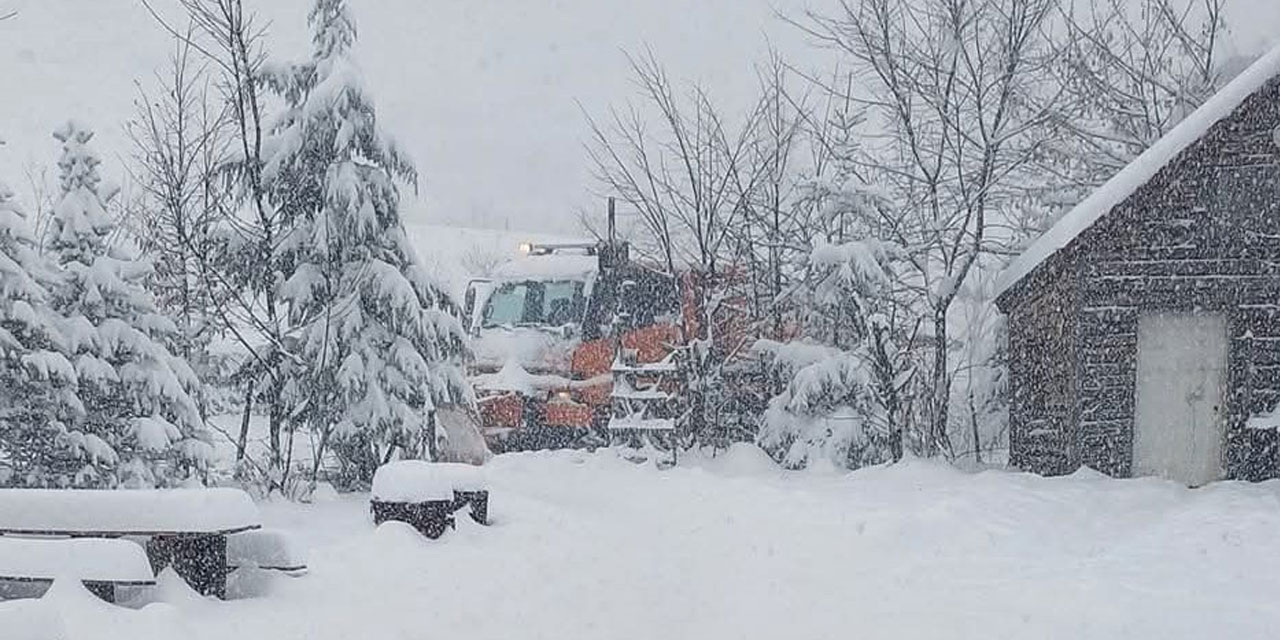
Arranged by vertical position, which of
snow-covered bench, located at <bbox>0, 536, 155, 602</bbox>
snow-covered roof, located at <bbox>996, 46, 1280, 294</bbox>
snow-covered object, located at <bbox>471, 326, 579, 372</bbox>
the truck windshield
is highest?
snow-covered roof, located at <bbox>996, 46, 1280, 294</bbox>

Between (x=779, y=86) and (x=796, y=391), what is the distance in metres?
6.68

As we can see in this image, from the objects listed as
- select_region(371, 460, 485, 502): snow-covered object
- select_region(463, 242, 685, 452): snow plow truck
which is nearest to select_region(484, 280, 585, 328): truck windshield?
select_region(463, 242, 685, 452): snow plow truck

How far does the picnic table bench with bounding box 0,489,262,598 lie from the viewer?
4.55 m

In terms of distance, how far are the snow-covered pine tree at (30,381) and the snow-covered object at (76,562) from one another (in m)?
9.70

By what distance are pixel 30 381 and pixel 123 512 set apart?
389 inches

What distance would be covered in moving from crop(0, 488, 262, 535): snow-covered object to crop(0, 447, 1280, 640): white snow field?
0.98 feet

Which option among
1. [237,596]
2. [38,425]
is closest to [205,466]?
[38,425]

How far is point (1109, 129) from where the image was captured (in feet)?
68.9

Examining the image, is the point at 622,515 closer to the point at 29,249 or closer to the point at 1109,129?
the point at 29,249

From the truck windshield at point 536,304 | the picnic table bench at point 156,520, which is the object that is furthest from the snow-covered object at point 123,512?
the truck windshield at point 536,304

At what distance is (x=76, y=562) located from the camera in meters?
4.11

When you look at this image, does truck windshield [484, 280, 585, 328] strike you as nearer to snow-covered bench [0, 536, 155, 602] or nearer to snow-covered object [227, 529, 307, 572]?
snow-covered object [227, 529, 307, 572]

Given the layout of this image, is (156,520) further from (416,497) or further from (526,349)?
(526,349)

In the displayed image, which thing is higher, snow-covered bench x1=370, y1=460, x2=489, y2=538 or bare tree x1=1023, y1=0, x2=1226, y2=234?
bare tree x1=1023, y1=0, x2=1226, y2=234
